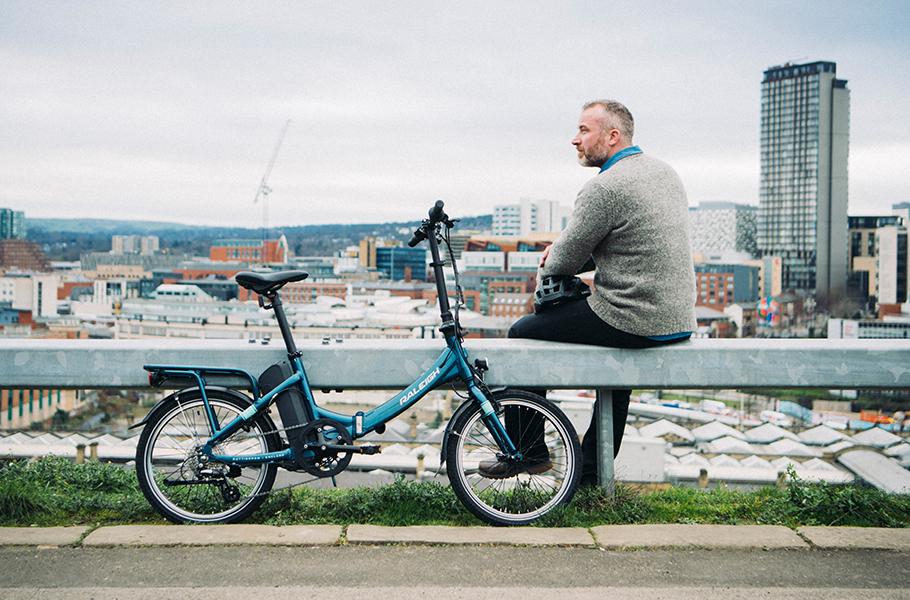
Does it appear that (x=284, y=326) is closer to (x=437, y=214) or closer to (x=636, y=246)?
(x=437, y=214)

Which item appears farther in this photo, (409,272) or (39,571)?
(409,272)

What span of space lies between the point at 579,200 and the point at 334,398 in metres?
1.49

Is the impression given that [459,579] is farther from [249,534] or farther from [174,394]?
[174,394]

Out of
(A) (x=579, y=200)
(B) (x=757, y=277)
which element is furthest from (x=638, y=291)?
(B) (x=757, y=277)

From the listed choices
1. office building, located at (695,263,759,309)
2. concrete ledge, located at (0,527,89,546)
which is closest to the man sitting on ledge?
concrete ledge, located at (0,527,89,546)

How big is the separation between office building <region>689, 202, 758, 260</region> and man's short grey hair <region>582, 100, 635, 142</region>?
17989cm

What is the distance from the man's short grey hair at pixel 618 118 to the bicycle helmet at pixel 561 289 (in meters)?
0.68

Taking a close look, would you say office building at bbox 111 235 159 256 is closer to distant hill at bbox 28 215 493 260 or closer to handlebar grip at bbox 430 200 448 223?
distant hill at bbox 28 215 493 260

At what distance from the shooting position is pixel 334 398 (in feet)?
14.8

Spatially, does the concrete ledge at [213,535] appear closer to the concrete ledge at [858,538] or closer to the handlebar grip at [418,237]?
the handlebar grip at [418,237]

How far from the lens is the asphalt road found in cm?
312

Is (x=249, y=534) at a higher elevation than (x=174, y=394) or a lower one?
lower

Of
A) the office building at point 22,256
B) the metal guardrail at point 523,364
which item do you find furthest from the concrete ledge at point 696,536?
the office building at point 22,256

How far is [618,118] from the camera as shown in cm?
424
